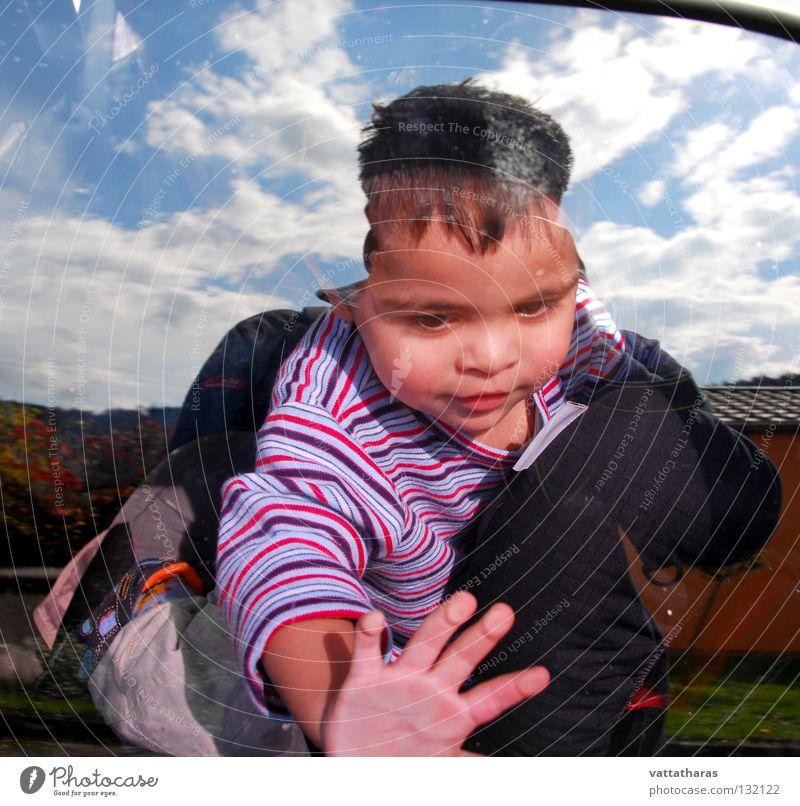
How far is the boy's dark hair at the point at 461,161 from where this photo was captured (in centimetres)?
72

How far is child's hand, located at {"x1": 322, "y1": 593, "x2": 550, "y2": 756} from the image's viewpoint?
2.46 feet

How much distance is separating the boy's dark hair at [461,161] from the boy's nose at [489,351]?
0.27ft

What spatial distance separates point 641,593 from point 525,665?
0.15 meters

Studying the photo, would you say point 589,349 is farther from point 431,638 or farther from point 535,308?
point 431,638

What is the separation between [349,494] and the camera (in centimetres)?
74

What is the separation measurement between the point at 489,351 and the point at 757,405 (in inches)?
12.9

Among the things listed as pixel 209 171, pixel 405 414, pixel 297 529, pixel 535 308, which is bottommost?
pixel 297 529

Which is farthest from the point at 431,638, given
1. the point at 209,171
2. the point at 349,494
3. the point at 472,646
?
the point at 209,171

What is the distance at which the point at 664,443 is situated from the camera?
0.84m

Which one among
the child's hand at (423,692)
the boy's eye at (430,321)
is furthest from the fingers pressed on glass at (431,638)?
the boy's eye at (430,321)

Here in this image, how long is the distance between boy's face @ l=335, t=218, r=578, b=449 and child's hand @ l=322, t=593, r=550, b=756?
0.66 ft

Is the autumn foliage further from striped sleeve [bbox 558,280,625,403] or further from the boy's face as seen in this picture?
striped sleeve [bbox 558,280,625,403]

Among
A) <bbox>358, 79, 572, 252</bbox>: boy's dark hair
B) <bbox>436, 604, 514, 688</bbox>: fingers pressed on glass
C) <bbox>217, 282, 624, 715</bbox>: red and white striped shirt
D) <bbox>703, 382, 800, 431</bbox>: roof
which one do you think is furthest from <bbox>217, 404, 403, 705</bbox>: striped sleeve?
<bbox>703, 382, 800, 431</bbox>: roof
